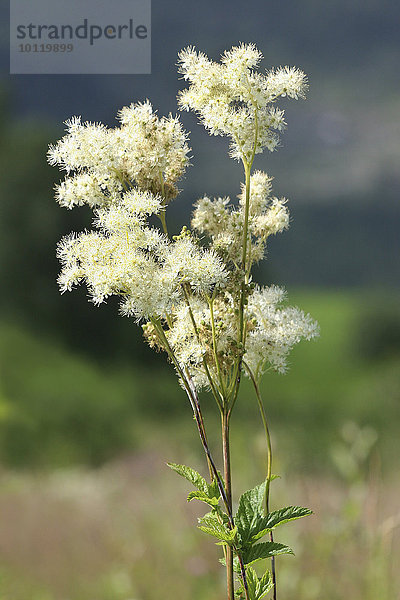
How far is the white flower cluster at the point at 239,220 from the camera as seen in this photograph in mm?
773

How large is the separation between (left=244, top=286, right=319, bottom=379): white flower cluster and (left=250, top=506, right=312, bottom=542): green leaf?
0.17 meters

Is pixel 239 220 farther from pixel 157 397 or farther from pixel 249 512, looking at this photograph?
pixel 157 397

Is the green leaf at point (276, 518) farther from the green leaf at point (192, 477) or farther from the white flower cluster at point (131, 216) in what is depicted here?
the white flower cluster at point (131, 216)

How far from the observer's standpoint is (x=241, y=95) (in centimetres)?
76

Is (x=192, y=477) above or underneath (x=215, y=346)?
A: underneath

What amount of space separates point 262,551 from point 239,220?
0.40 m

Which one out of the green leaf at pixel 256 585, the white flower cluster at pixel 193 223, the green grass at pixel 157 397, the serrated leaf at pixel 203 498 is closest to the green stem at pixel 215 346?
the white flower cluster at pixel 193 223

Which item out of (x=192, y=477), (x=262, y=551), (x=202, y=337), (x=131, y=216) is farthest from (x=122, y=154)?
(x=262, y=551)

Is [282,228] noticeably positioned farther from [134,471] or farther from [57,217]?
[57,217]

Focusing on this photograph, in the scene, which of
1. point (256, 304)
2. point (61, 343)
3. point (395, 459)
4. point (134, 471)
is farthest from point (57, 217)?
point (256, 304)

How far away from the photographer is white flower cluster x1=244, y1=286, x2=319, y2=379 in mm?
801

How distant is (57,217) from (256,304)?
156cm

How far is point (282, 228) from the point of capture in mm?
817

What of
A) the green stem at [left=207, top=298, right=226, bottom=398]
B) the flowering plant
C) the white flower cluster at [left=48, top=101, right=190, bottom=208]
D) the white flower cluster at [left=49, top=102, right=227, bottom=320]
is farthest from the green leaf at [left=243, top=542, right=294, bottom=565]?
the white flower cluster at [left=48, top=101, right=190, bottom=208]
